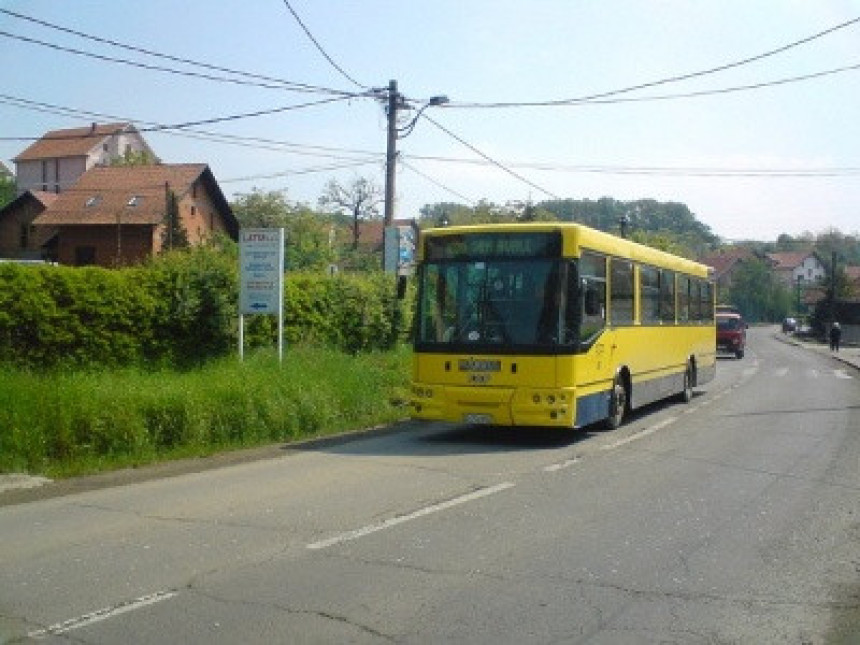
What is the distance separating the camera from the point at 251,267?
58.2ft

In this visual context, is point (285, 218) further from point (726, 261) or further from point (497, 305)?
point (726, 261)

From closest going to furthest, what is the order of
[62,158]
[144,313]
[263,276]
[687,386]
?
1. [144,313]
2. [263,276]
3. [687,386]
4. [62,158]

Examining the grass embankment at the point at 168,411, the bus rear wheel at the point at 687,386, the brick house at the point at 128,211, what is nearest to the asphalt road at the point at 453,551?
the grass embankment at the point at 168,411

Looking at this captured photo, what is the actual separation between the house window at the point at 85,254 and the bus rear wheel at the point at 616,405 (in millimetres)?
44858

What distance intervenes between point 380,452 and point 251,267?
5.89 m

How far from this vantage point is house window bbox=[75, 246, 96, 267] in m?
54.9

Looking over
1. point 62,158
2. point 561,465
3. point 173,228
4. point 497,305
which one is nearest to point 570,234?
point 497,305

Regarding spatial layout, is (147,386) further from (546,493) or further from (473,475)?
(546,493)

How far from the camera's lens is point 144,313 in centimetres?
1750

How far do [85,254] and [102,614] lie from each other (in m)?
→ 52.4

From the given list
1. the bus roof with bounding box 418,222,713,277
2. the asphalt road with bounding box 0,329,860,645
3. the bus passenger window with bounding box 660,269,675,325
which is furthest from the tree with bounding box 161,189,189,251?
the asphalt road with bounding box 0,329,860,645

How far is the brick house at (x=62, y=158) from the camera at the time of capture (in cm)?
8175

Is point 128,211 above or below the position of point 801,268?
below

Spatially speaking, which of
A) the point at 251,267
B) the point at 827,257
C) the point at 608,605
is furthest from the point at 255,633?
the point at 827,257
